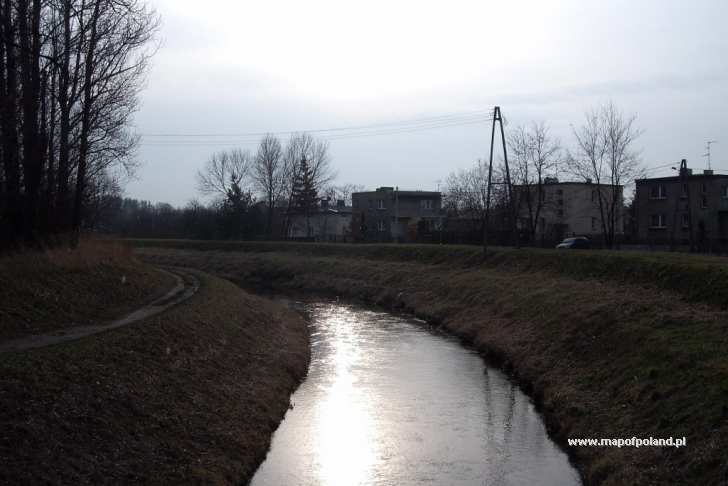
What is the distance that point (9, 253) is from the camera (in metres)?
23.0

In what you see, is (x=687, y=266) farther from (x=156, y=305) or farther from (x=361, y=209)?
(x=361, y=209)

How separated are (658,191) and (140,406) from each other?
69498 millimetres

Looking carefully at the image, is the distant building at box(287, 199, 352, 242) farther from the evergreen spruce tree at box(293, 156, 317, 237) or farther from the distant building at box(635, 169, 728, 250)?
the distant building at box(635, 169, 728, 250)

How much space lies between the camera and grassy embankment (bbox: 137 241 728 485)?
1179 centimetres

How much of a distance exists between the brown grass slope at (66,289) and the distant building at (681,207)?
5010cm

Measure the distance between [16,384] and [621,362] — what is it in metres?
13.1

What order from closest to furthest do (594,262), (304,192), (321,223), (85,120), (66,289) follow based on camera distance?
(66,289) < (85,120) < (594,262) < (304,192) < (321,223)

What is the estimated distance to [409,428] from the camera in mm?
16125

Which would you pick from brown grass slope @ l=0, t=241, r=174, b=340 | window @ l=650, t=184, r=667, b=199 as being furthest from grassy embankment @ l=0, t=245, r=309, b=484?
window @ l=650, t=184, r=667, b=199

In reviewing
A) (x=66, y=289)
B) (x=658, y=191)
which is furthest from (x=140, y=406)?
(x=658, y=191)

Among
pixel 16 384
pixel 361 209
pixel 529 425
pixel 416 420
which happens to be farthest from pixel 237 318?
pixel 361 209

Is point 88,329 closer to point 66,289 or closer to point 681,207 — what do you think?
point 66,289

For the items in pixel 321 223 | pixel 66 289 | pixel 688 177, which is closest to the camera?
pixel 66 289

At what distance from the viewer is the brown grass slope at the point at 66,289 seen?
1680 cm
